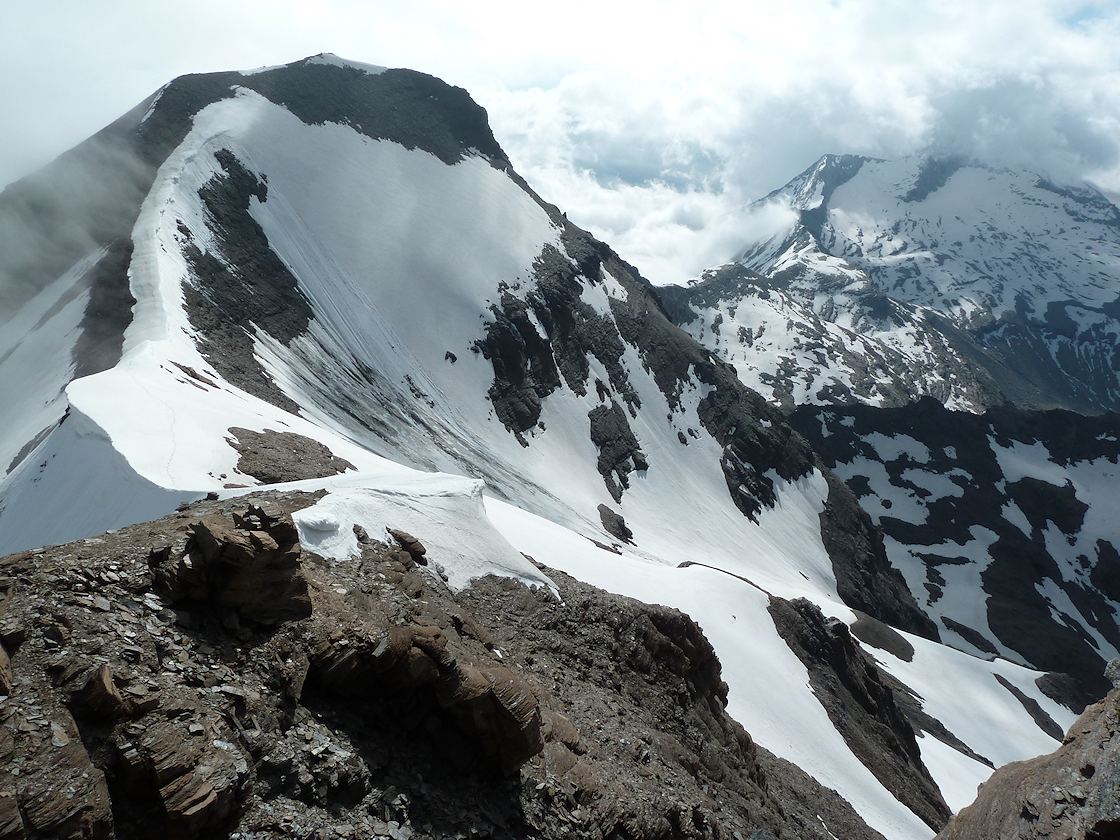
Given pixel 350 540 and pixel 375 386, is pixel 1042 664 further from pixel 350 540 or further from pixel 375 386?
pixel 350 540

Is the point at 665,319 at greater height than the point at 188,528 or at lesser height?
greater

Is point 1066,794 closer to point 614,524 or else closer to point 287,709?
point 287,709

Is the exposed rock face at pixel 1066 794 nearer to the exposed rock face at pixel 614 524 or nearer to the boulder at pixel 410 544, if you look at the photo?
the boulder at pixel 410 544

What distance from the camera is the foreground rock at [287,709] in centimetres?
946

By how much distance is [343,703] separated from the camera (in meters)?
12.8

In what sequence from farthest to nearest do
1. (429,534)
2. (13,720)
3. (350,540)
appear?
(429,534) → (350,540) → (13,720)

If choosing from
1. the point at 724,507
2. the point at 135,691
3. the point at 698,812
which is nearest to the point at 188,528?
the point at 135,691

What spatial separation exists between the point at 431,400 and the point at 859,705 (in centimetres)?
5705

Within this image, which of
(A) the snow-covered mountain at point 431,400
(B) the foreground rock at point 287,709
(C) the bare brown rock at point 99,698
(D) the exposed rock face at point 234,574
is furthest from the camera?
(A) the snow-covered mountain at point 431,400

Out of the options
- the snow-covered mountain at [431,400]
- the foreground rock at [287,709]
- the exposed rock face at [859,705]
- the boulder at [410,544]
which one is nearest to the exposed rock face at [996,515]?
the snow-covered mountain at [431,400]

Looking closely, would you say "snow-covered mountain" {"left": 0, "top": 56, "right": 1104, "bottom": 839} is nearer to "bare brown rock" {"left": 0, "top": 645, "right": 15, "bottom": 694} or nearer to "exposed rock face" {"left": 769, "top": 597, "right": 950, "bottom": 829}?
"exposed rock face" {"left": 769, "top": 597, "right": 950, "bottom": 829}

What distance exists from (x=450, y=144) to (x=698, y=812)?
123m

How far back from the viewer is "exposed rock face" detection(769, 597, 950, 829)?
40844 millimetres

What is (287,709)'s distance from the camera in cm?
1180
